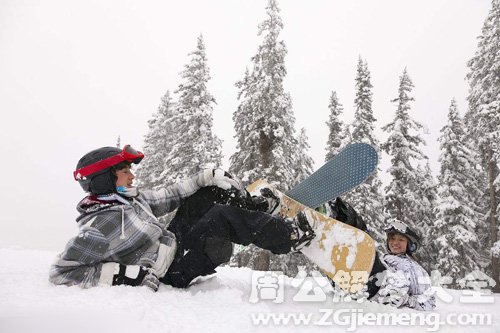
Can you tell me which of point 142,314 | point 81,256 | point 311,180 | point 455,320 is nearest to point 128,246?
point 81,256

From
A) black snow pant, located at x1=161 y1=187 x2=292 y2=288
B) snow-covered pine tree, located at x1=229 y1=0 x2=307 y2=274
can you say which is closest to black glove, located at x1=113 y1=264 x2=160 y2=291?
black snow pant, located at x1=161 y1=187 x2=292 y2=288

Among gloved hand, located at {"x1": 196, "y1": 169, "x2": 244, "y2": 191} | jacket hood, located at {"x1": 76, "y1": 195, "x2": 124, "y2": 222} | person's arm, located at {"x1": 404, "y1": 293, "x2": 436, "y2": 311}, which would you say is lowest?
person's arm, located at {"x1": 404, "y1": 293, "x2": 436, "y2": 311}

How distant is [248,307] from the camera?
2.74m

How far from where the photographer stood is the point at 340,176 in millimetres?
3965

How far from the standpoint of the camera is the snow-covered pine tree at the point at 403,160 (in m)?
18.4

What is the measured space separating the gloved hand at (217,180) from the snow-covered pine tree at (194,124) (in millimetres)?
13555

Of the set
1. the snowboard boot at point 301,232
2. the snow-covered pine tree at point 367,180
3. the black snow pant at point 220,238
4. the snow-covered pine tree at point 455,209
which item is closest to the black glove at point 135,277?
the black snow pant at point 220,238

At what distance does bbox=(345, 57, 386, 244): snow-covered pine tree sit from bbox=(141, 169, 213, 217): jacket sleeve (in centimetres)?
1449

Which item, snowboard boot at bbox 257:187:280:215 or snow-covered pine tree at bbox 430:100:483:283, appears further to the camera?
snow-covered pine tree at bbox 430:100:483:283

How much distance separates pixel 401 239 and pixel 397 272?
1.86ft

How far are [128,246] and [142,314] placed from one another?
2.62 feet

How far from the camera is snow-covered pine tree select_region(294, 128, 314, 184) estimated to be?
754 inches

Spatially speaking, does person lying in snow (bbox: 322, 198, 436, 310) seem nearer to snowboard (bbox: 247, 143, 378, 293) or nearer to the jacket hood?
snowboard (bbox: 247, 143, 378, 293)

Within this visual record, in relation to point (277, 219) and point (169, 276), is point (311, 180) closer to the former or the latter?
point (277, 219)
